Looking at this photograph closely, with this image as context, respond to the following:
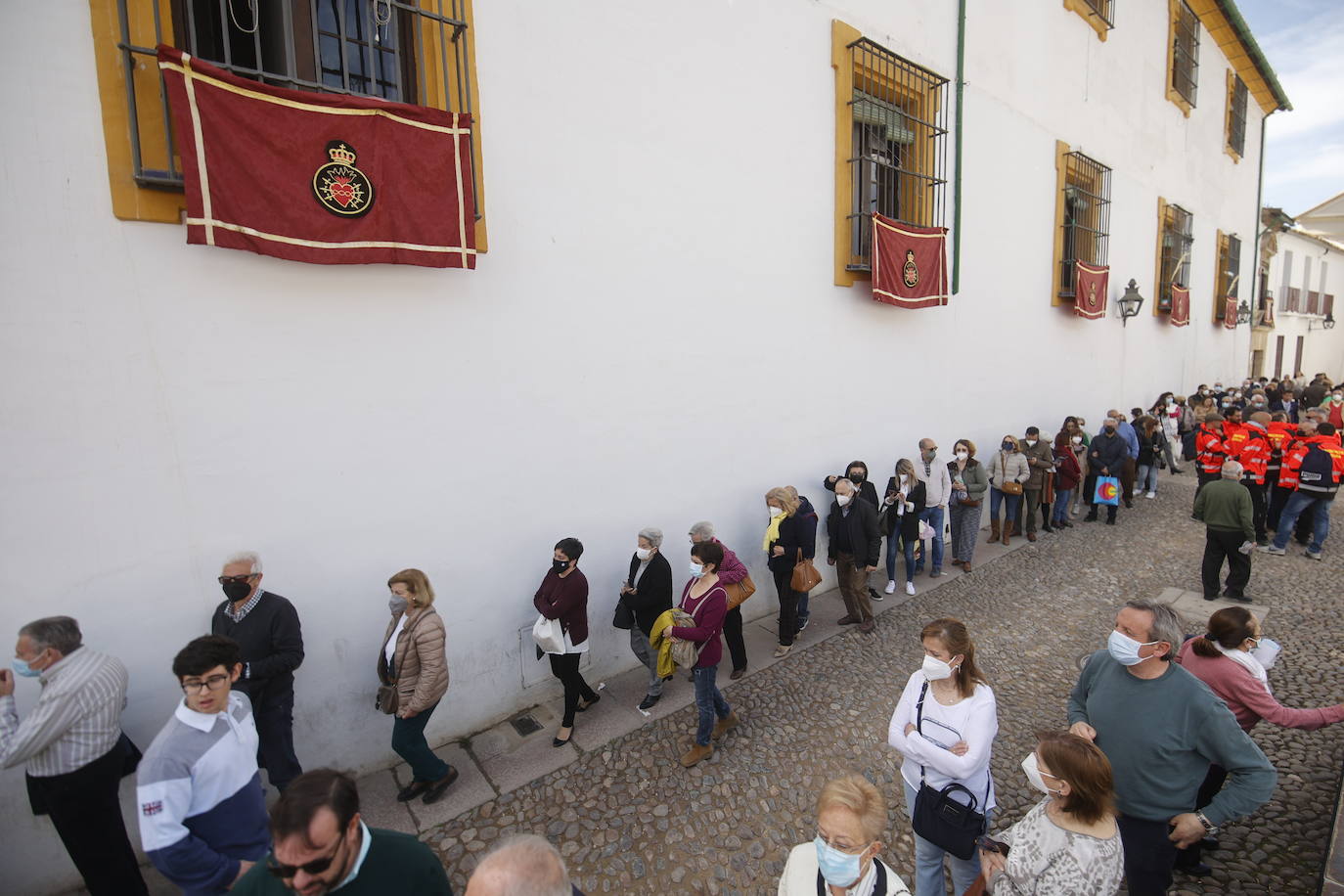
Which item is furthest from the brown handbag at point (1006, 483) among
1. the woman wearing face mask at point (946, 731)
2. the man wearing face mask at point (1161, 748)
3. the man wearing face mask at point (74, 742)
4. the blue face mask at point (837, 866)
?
the man wearing face mask at point (74, 742)

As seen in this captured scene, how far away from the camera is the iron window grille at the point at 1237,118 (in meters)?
16.4

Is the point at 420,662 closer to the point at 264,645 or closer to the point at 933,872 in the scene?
the point at 264,645

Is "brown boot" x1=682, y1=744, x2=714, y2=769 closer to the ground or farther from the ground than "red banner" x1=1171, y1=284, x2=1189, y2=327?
closer to the ground

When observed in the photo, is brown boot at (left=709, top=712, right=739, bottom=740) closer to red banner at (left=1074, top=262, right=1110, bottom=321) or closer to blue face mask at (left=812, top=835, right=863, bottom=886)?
blue face mask at (left=812, top=835, right=863, bottom=886)

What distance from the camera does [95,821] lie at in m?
2.82

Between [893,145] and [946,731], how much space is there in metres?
7.03

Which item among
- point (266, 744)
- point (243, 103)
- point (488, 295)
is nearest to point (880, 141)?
point (488, 295)

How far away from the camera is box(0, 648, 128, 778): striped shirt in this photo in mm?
2582

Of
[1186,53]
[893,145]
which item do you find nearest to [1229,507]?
[893,145]

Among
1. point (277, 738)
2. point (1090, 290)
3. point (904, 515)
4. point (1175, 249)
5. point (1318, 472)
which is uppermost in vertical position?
point (1175, 249)

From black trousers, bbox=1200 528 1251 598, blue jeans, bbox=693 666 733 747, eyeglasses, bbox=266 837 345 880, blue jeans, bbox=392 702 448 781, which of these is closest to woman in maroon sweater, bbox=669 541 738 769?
blue jeans, bbox=693 666 733 747

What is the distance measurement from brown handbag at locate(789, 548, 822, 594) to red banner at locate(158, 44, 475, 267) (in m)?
3.57

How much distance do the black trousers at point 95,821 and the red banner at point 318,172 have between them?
98.4 inches

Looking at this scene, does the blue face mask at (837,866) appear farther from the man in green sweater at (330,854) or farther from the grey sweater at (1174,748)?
the grey sweater at (1174,748)
